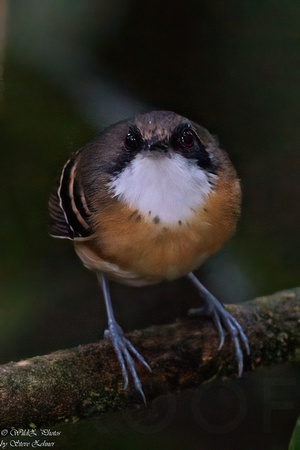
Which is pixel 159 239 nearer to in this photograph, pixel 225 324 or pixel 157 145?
pixel 157 145

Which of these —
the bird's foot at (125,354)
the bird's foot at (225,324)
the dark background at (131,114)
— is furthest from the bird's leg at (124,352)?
the bird's foot at (225,324)

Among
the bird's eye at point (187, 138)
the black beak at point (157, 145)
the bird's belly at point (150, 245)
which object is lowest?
the bird's belly at point (150, 245)

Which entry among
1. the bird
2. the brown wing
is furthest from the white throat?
the brown wing

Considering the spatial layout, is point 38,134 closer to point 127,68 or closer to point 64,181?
point 64,181

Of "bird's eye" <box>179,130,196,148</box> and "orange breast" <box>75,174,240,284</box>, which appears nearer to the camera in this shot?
"bird's eye" <box>179,130,196,148</box>

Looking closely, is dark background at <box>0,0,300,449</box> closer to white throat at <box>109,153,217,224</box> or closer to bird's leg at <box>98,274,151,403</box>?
bird's leg at <box>98,274,151,403</box>

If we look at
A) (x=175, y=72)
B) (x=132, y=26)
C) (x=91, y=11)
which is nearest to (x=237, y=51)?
(x=175, y=72)

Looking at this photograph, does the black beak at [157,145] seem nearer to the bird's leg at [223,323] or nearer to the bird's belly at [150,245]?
the bird's belly at [150,245]
